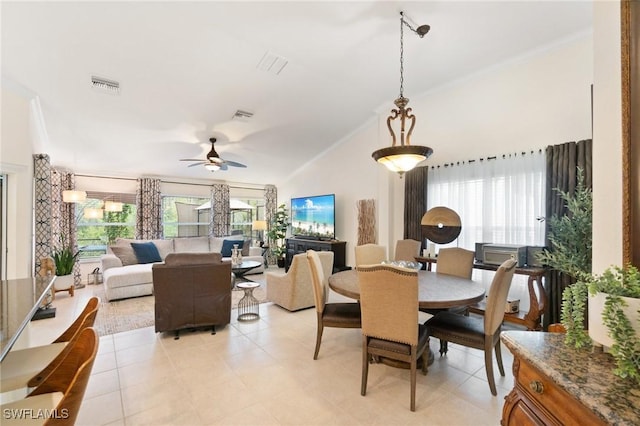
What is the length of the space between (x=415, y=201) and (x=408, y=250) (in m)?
0.91

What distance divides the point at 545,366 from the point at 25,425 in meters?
1.94

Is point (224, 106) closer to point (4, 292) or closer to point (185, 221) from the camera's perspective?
point (4, 292)

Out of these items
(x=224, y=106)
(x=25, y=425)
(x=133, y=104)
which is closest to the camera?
(x=25, y=425)

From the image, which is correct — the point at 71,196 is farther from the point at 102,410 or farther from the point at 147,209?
the point at 102,410

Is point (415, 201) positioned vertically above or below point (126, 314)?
above

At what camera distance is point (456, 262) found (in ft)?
11.2

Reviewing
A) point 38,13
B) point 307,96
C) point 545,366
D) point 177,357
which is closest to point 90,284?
point 177,357

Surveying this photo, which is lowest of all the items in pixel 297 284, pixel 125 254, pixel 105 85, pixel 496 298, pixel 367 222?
pixel 297 284

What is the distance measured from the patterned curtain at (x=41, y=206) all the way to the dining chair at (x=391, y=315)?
4.94 metres

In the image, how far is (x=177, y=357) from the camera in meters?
2.86

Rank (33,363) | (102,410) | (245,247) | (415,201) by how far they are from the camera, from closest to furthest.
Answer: (33,363) < (102,410) < (415,201) < (245,247)

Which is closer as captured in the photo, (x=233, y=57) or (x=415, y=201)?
(x=233, y=57)

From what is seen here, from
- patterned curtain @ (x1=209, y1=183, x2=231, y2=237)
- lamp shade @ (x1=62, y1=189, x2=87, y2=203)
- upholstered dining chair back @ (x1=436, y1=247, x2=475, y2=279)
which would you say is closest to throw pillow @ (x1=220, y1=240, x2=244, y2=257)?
patterned curtain @ (x1=209, y1=183, x2=231, y2=237)

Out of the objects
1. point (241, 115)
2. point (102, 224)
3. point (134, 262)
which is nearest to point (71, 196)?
point (102, 224)
